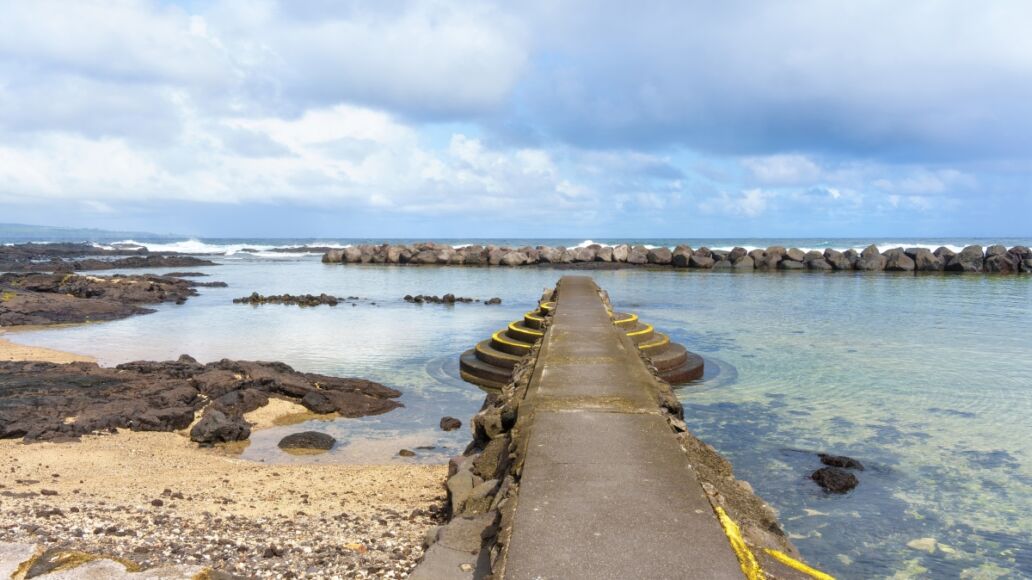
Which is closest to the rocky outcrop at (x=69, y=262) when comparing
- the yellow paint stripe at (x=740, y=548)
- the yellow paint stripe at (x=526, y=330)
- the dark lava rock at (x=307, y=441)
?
the yellow paint stripe at (x=526, y=330)

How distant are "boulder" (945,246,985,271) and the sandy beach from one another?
3575cm

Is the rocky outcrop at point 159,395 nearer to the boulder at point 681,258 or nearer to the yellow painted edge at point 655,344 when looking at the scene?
the yellow painted edge at point 655,344

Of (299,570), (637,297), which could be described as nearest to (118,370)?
(299,570)

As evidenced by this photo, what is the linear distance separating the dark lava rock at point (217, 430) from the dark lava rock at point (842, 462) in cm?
620

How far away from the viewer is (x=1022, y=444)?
6.93 m

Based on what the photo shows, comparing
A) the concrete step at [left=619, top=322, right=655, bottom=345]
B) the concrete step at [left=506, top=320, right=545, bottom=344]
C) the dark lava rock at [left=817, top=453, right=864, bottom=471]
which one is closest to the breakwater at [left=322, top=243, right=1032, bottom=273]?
the concrete step at [left=619, top=322, right=655, bottom=345]

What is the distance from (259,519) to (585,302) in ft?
28.3

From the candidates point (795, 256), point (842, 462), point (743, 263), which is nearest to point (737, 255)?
point (743, 263)

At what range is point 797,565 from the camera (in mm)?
2945

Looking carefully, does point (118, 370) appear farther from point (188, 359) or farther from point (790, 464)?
point (790, 464)

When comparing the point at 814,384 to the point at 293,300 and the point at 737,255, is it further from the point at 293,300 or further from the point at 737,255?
the point at 737,255

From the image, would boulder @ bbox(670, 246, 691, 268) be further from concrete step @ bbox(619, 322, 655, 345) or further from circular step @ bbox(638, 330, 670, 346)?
circular step @ bbox(638, 330, 670, 346)

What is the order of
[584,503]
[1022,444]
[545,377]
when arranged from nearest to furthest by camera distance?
1. [584,503]
2. [545,377]
3. [1022,444]

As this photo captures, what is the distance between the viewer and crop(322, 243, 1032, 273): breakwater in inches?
1336
